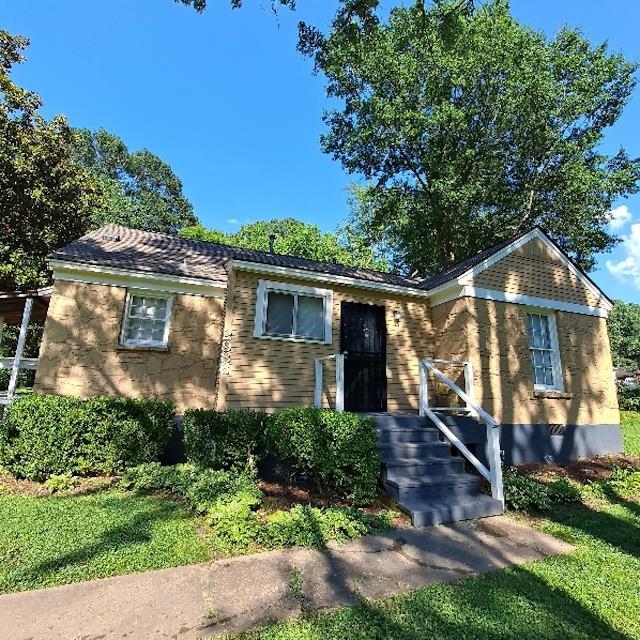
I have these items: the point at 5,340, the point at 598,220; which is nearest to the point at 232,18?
the point at 598,220

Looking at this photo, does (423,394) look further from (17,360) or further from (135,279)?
(17,360)

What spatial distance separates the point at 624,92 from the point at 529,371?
60.7 ft

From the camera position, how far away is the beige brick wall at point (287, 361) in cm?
734

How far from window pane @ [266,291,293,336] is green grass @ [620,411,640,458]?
8797mm

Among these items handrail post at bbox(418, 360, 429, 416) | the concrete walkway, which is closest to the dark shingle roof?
handrail post at bbox(418, 360, 429, 416)

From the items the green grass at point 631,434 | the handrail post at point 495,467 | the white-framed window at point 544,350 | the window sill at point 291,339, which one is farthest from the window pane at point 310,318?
the green grass at point 631,434

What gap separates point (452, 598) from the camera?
3.17 m

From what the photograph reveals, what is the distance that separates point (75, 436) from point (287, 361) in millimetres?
3961

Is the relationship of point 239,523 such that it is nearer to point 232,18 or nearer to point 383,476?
point 383,476

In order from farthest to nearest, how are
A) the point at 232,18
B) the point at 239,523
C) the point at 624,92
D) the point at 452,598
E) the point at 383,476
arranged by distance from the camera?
1. the point at 624,92
2. the point at 232,18
3. the point at 383,476
4. the point at 239,523
5. the point at 452,598

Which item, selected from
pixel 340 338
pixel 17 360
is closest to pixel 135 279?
pixel 17 360

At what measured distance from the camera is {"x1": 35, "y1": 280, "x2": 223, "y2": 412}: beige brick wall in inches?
306

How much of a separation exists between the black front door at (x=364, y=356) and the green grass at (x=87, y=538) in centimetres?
419

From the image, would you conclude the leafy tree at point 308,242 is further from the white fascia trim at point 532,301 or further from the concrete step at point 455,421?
the concrete step at point 455,421
